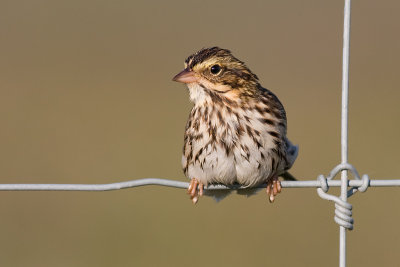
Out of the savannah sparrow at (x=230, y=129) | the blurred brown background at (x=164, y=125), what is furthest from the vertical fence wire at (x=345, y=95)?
the blurred brown background at (x=164, y=125)

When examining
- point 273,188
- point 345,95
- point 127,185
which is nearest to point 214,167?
point 273,188

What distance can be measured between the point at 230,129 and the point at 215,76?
431 mm

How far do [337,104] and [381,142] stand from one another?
6.19ft

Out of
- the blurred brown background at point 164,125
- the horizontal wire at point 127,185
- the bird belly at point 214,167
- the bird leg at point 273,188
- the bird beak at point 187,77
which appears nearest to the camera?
the horizontal wire at point 127,185

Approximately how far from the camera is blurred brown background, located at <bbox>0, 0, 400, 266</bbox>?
9.97 meters

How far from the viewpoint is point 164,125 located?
1357 cm

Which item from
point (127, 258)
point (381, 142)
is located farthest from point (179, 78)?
point (381, 142)

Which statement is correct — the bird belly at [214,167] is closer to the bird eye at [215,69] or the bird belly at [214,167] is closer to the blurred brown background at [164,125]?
the bird eye at [215,69]

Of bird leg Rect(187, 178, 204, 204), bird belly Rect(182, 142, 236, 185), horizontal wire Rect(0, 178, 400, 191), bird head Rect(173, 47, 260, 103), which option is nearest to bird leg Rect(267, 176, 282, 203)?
bird belly Rect(182, 142, 236, 185)

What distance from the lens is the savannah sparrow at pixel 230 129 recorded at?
5613mm

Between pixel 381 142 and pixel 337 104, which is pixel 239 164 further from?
pixel 337 104

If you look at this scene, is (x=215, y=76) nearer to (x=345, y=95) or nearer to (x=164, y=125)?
(x=345, y=95)

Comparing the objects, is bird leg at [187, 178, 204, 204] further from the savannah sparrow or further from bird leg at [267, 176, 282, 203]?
bird leg at [267, 176, 282, 203]

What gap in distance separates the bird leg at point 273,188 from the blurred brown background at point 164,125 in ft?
12.5
